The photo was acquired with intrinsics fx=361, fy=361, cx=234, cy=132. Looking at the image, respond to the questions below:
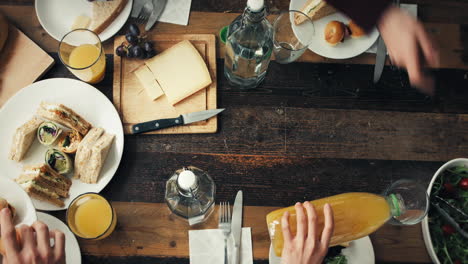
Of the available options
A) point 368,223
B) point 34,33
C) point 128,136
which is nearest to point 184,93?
point 128,136

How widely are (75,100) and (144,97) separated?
24 centimetres

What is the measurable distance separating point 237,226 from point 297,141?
373 millimetres

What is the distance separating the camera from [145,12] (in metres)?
1.33

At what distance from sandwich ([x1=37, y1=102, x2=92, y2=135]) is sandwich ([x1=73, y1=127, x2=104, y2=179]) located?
36mm

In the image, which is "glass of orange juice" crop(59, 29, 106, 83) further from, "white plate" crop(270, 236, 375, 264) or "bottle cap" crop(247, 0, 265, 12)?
"white plate" crop(270, 236, 375, 264)

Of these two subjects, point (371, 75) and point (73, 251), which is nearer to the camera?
point (73, 251)

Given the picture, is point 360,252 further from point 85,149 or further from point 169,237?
point 85,149

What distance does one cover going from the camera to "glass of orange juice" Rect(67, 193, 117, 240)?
117 cm

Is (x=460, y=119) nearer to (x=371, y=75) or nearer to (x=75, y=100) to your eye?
(x=371, y=75)

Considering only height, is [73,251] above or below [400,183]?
below

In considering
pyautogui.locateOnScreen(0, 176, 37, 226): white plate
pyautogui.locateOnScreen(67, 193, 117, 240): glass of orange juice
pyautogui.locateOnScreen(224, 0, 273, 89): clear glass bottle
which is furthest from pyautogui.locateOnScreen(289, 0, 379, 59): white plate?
pyautogui.locateOnScreen(0, 176, 37, 226): white plate

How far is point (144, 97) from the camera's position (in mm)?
1312

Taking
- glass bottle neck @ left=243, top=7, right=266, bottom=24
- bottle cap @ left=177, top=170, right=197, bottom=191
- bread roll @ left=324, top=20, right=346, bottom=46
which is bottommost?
bottle cap @ left=177, top=170, right=197, bottom=191

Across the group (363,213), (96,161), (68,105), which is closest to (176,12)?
(68,105)
